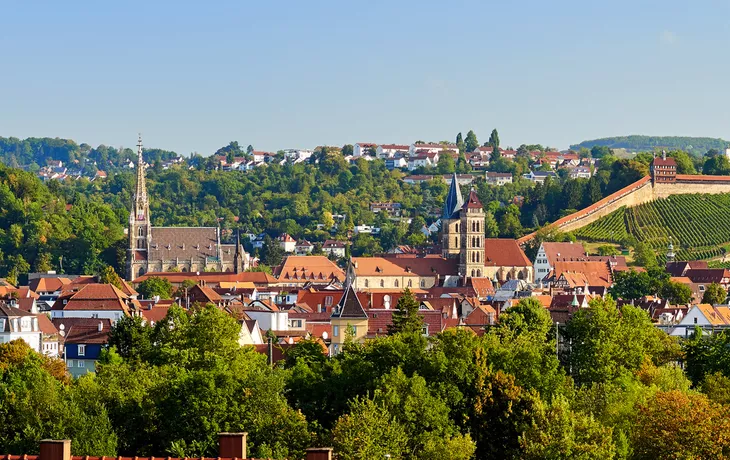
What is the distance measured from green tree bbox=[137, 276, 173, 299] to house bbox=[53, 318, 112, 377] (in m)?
46.4

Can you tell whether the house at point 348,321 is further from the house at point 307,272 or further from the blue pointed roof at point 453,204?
the blue pointed roof at point 453,204

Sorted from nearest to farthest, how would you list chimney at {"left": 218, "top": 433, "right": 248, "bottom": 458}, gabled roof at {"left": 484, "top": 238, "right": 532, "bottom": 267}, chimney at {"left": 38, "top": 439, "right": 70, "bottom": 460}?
chimney at {"left": 38, "top": 439, "right": 70, "bottom": 460}
chimney at {"left": 218, "top": 433, "right": 248, "bottom": 458}
gabled roof at {"left": 484, "top": 238, "right": 532, "bottom": 267}

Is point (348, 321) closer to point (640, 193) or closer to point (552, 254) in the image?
point (552, 254)

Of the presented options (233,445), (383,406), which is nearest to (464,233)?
(383,406)

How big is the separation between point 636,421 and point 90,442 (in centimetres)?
1402

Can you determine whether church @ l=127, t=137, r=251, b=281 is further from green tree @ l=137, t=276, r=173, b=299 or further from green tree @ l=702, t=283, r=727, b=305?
green tree @ l=702, t=283, r=727, b=305

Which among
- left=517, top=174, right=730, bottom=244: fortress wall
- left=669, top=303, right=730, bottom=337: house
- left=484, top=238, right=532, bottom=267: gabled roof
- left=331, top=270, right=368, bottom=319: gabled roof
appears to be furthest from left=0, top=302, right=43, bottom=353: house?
left=517, top=174, right=730, bottom=244: fortress wall

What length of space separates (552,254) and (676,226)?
20088mm

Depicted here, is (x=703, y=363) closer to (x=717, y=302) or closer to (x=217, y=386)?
(x=217, y=386)

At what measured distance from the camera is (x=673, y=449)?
39.9m

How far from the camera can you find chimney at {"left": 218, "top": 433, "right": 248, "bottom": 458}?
30938mm

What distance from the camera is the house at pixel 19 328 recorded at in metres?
74.1

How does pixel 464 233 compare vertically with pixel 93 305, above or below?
above

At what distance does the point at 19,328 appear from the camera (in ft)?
245
